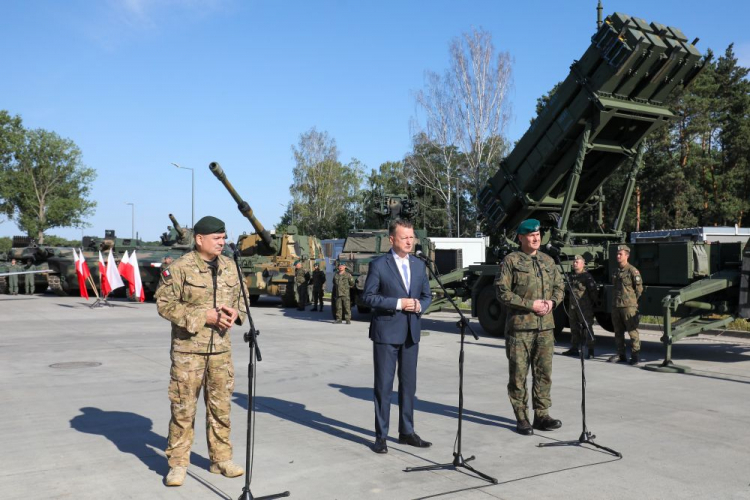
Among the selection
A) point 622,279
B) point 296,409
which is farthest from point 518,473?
point 622,279

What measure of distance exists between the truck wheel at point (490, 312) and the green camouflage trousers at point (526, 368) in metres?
7.31

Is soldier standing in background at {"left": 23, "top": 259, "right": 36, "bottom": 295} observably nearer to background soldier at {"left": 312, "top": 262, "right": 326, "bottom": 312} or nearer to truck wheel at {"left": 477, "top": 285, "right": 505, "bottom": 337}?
background soldier at {"left": 312, "top": 262, "right": 326, "bottom": 312}

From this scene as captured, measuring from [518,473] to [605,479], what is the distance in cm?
58

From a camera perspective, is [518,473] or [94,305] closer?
[518,473]

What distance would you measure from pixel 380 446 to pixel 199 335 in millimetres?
1721

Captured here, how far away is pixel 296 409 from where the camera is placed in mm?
7156

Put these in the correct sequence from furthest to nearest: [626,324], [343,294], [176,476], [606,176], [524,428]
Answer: [343,294] < [606,176] < [626,324] < [524,428] < [176,476]

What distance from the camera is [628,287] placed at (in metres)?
10.7

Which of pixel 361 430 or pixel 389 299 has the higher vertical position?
pixel 389 299

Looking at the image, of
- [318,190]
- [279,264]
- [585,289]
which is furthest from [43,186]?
[585,289]

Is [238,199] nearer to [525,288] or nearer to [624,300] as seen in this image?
[525,288]

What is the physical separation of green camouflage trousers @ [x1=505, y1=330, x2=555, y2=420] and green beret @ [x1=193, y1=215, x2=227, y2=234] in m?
2.82

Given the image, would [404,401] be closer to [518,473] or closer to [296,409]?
[518,473]

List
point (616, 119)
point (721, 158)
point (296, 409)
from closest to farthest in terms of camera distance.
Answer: point (296, 409)
point (616, 119)
point (721, 158)
